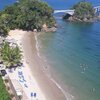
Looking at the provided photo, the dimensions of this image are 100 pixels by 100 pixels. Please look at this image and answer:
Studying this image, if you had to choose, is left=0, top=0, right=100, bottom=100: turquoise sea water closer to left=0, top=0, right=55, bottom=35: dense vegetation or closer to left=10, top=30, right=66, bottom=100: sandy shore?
left=10, top=30, right=66, bottom=100: sandy shore

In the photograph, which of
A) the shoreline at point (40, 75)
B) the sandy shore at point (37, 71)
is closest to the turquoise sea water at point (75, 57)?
the shoreline at point (40, 75)

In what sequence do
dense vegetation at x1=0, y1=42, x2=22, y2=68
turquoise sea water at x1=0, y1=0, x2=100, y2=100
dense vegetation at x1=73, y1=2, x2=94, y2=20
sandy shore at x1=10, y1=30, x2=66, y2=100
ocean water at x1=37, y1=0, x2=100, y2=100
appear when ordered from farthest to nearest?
dense vegetation at x1=73, y1=2, x2=94, y2=20
dense vegetation at x1=0, y1=42, x2=22, y2=68
turquoise sea water at x1=0, y1=0, x2=100, y2=100
ocean water at x1=37, y1=0, x2=100, y2=100
sandy shore at x1=10, y1=30, x2=66, y2=100

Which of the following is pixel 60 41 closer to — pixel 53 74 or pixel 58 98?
pixel 53 74

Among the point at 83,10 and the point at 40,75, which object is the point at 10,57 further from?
the point at 83,10

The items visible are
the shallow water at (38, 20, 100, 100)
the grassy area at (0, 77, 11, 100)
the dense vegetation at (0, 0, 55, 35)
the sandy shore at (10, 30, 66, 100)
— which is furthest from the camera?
the dense vegetation at (0, 0, 55, 35)

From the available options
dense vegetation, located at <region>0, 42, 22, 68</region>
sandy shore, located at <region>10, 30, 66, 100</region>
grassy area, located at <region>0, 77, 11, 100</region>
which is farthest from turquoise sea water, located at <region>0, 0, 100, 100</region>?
grassy area, located at <region>0, 77, 11, 100</region>

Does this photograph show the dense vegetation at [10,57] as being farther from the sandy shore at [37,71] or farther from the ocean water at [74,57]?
the ocean water at [74,57]
